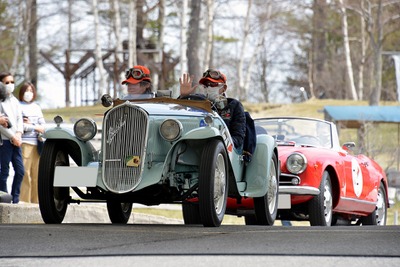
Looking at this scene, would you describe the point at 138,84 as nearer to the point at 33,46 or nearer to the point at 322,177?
the point at 322,177

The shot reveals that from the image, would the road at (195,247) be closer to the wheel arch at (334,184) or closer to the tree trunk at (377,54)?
the wheel arch at (334,184)

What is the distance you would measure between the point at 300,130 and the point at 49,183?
501 centimetres

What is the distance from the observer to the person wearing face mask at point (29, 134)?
1565cm

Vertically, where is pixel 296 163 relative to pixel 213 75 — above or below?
below

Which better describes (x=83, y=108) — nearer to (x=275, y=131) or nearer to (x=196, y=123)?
(x=275, y=131)

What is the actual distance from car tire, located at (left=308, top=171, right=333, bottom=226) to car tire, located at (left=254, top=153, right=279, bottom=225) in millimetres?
913

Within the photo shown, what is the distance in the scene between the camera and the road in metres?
7.38

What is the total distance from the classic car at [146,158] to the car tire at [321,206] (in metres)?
2.34

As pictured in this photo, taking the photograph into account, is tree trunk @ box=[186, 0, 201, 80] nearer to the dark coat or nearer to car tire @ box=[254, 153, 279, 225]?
car tire @ box=[254, 153, 279, 225]

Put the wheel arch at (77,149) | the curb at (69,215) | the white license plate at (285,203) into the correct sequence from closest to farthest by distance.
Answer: the wheel arch at (77,149) < the curb at (69,215) < the white license plate at (285,203)

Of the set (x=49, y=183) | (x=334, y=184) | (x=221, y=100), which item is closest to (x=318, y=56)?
(x=334, y=184)

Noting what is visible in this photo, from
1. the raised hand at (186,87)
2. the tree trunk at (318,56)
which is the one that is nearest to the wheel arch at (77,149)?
the raised hand at (186,87)

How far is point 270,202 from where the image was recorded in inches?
511

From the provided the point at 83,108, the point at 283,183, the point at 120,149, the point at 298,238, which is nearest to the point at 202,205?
the point at 120,149
